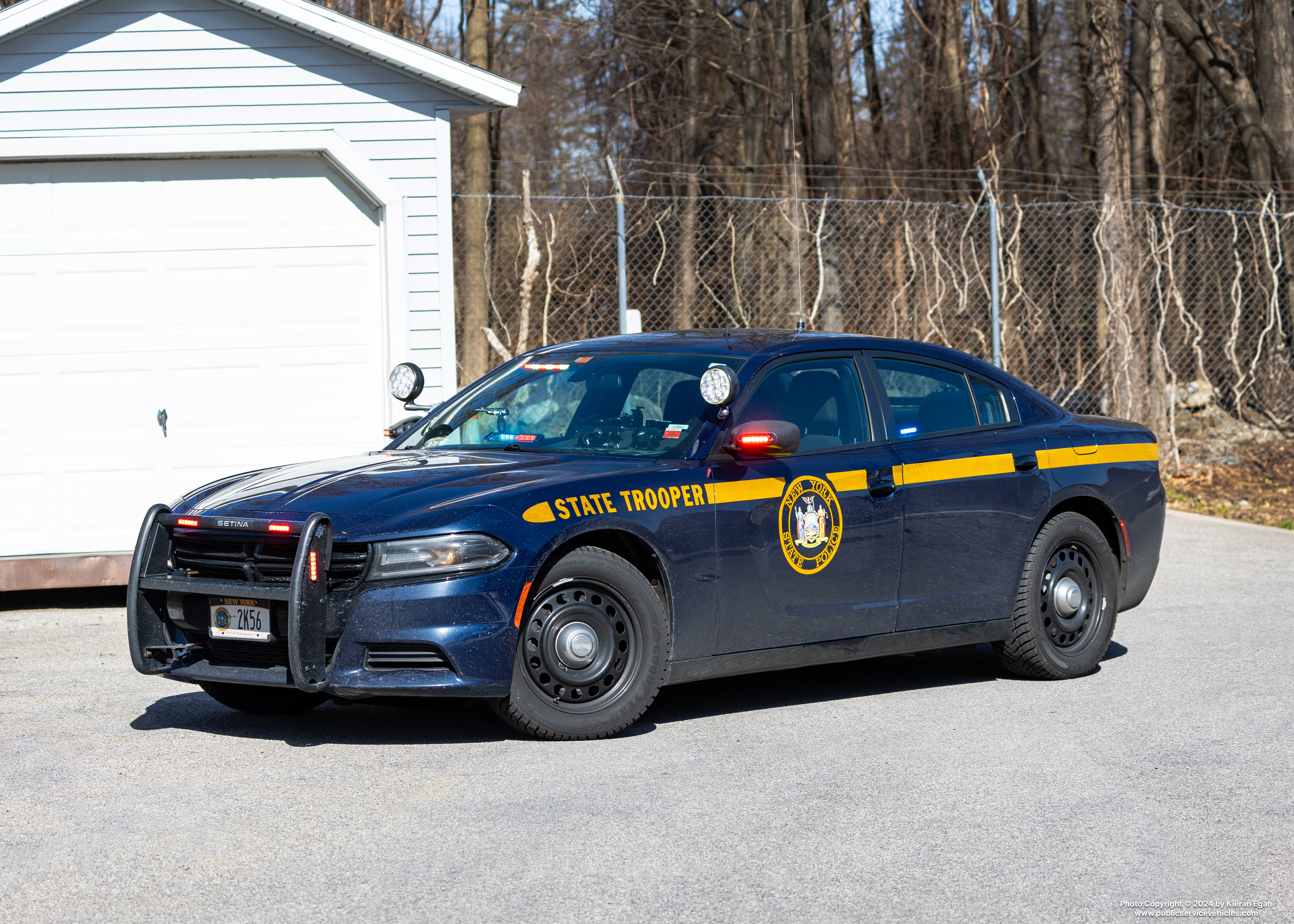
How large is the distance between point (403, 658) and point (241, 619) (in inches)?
26.9

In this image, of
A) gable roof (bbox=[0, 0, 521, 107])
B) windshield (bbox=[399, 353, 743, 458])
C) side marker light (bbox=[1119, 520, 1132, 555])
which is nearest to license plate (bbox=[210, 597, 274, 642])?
windshield (bbox=[399, 353, 743, 458])

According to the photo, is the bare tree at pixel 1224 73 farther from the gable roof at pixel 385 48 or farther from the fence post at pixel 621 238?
the gable roof at pixel 385 48

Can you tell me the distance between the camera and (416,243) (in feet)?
35.0

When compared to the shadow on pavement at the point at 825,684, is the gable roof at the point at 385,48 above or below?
above

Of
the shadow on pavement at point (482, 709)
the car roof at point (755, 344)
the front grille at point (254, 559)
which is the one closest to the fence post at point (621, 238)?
the car roof at point (755, 344)

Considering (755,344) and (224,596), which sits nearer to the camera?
(224,596)

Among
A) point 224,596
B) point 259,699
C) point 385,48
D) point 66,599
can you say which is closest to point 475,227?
point 385,48

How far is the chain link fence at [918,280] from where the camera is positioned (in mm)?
16312

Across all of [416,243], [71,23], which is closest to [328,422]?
[416,243]

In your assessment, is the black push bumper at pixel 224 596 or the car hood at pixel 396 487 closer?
the black push bumper at pixel 224 596

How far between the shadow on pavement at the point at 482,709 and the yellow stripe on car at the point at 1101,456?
101 centimetres

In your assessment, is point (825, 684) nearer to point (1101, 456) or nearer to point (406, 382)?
point (1101, 456)

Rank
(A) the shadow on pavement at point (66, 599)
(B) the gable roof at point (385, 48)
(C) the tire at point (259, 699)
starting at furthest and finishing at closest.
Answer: (B) the gable roof at point (385, 48), (A) the shadow on pavement at point (66, 599), (C) the tire at point (259, 699)

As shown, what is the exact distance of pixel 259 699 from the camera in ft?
20.8
